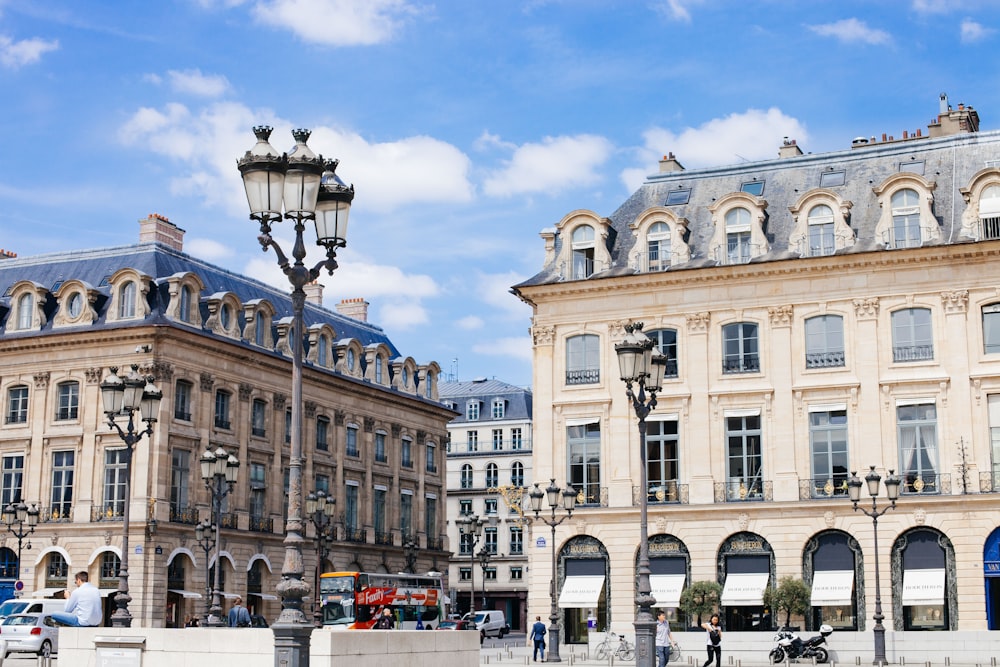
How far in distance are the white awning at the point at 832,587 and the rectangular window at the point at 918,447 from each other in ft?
10.4

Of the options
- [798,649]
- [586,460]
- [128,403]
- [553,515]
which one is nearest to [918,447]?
[798,649]

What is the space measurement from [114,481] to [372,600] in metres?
11.3

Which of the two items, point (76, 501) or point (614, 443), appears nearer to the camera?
point (614, 443)

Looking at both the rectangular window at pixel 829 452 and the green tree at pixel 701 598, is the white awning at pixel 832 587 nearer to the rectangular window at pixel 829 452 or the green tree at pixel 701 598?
the rectangular window at pixel 829 452

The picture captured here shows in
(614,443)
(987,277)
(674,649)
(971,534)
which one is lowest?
(674,649)

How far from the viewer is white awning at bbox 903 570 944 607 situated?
4009 cm

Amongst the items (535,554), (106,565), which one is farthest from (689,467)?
(106,565)

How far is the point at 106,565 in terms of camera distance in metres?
53.7

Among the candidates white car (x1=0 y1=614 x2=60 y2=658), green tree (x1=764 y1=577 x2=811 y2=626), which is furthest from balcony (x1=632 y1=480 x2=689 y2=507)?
white car (x1=0 y1=614 x2=60 y2=658)

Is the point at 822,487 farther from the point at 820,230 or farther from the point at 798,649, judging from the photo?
the point at 820,230

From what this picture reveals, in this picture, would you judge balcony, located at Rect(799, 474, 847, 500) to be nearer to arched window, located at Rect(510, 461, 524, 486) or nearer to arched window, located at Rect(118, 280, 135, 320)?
arched window, located at Rect(118, 280, 135, 320)

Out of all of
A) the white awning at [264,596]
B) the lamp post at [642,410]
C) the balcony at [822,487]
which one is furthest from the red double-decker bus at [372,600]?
the lamp post at [642,410]

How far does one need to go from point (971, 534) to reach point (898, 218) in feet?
32.5

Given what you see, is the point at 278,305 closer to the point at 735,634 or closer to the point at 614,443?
the point at 614,443
